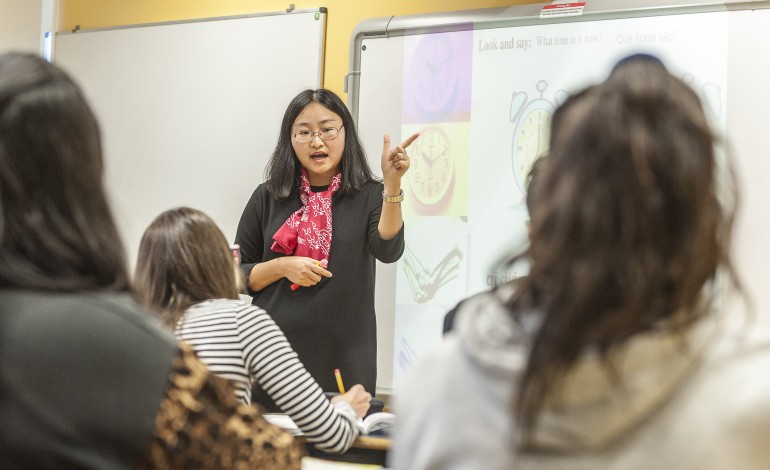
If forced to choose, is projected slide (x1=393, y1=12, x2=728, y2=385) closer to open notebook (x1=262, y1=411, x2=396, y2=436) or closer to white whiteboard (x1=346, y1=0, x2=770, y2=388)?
white whiteboard (x1=346, y1=0, x2=770, y2=388)

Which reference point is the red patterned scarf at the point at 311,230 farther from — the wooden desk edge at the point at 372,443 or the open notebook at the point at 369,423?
the wooden desk edge at the point at 372,443

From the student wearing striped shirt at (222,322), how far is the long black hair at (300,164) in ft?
3.63

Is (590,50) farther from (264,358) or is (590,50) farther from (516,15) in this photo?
(264,358)

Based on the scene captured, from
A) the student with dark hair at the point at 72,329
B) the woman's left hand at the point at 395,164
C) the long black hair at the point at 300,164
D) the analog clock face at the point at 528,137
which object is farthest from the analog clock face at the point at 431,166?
the student with dark hair at the point at 72,329

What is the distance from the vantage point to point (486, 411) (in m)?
0.89

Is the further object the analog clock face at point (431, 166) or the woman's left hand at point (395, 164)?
the analog clock face at point (431, 166)

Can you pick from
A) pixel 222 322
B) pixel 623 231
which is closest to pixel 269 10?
pixel 222 322

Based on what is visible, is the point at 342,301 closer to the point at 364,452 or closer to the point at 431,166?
the point at 431,166

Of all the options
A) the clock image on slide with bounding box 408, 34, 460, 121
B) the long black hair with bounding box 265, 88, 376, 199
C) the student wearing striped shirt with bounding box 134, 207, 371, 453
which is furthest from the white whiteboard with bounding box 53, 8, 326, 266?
the student wearing striped shirt with bounding box 134, 207, 371, 453

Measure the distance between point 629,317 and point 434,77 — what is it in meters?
2.81

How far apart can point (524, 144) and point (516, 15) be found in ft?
1.63

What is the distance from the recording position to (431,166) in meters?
3.51

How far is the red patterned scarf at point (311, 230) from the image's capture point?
3031mm

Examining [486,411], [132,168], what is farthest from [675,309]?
[132,168]
